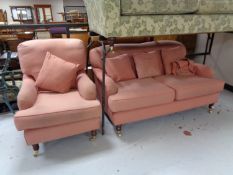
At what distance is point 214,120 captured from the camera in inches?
89.8

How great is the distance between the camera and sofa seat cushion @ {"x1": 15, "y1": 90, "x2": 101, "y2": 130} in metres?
1.54

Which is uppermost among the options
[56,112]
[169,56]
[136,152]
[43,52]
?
[43,52]

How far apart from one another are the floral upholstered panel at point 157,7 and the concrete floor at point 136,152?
1210mm

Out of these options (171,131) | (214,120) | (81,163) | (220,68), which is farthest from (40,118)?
(220,68)

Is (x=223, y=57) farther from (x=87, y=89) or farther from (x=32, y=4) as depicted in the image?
(x=32, y=4)

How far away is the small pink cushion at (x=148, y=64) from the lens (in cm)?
236

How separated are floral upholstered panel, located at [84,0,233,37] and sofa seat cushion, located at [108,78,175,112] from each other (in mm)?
575

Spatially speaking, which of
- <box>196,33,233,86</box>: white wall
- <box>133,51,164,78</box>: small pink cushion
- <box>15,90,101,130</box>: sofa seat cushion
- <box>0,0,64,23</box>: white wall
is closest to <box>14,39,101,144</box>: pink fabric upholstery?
<box>15,90,101,130</box>: sofa seat cushion

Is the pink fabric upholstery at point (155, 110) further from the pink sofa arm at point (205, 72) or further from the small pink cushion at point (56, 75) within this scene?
the small pink cushion at point (56, 75)

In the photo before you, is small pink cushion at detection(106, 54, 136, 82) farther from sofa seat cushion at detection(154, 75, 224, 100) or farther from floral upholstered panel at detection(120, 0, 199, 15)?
floral upholstered panel at detection(120, 0, 199, 15)

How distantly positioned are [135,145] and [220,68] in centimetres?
219

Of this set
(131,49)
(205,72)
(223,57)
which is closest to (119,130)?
(131,49)

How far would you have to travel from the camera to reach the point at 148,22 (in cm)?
165

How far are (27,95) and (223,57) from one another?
9.60ft
